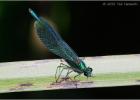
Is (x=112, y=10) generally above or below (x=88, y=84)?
above

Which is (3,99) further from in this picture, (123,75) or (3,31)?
(123,75)

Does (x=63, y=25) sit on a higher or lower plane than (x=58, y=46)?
higher

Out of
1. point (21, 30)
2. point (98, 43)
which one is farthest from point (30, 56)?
point (98, 43)
